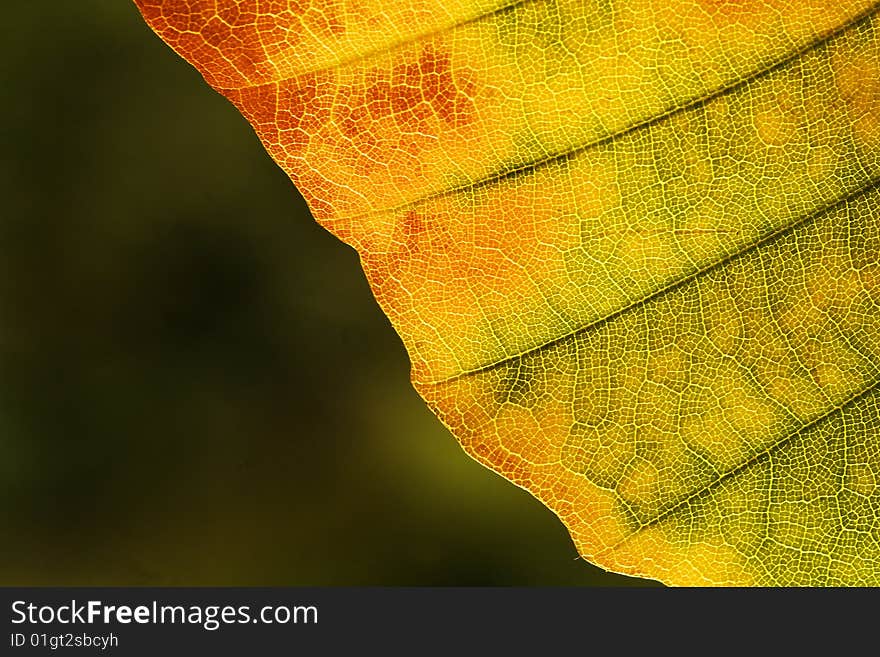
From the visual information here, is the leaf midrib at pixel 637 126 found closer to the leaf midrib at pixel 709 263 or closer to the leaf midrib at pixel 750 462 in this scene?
the leaf midrib at pixel 709 263

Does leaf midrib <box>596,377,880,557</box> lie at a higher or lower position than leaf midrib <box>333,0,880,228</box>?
lower

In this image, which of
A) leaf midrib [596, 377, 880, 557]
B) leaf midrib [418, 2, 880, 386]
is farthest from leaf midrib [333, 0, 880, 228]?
leaf midrib [596, 377, 880, 557]

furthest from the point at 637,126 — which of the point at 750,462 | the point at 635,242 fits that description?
the point at 750,462

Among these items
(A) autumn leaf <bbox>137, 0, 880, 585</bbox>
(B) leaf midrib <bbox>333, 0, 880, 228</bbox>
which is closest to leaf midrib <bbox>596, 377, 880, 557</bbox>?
(A) autumn leaf <bbox>137, 0, 880, 585</bbox>

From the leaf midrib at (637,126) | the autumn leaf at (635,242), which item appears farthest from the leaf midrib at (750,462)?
the leaf midrib at (637,126)

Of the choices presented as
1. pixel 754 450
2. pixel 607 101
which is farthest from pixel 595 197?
pixel 754 450

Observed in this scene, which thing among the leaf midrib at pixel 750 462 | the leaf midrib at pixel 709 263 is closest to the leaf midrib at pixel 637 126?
the leaf midrib at pixel 709 263

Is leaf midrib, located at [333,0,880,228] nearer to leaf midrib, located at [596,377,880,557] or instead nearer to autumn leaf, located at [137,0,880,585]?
autumn leaf, located at [137,0,880,585]

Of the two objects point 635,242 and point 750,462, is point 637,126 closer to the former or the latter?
point 635,242

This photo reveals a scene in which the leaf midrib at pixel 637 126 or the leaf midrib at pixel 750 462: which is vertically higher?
the leaf midrib at pixel 637 126
